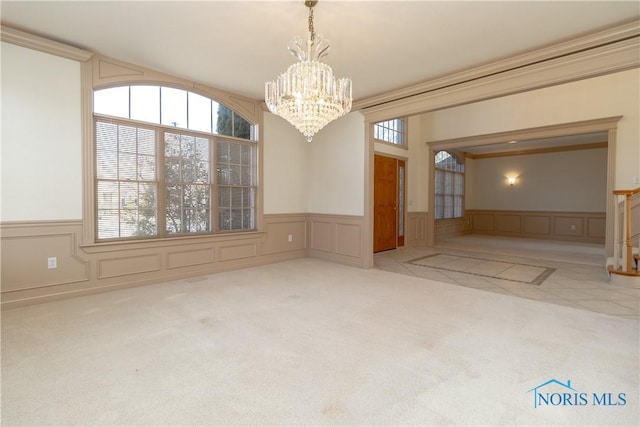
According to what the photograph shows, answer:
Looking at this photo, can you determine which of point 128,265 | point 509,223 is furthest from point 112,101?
point 509,223

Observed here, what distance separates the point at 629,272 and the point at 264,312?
479 centimetres

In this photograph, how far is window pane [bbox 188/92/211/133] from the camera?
464 cm

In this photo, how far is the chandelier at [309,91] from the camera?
2.72 metres

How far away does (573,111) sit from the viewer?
19.4 feet

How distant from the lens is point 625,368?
2098mm

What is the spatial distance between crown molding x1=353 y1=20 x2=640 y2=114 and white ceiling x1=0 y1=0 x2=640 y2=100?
0.09 metres

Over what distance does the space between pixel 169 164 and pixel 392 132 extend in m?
5.00

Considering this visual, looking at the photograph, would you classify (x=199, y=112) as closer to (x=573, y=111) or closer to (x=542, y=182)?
(x=573, y=111)

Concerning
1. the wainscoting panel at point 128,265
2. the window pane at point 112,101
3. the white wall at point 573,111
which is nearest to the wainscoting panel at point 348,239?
the wainscoting panel at point 128,265

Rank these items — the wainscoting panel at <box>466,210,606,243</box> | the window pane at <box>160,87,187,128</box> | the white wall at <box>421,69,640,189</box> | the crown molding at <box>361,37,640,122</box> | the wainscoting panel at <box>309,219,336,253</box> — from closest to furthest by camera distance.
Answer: the crown molding at <box>361,37,640,122</box> → the window pane at <box>160,87,187,128</box> → the white wall at <box>421,69,640,189</box> → the wainscoting panel at <box>309,219,336,253</box> → the wainscoting panel at <box>466,210,606,243</box>

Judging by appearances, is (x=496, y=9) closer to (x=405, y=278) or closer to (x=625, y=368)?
(x=625, y=368)

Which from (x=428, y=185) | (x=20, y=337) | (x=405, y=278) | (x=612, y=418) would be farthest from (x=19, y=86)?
(x=428, y=185)

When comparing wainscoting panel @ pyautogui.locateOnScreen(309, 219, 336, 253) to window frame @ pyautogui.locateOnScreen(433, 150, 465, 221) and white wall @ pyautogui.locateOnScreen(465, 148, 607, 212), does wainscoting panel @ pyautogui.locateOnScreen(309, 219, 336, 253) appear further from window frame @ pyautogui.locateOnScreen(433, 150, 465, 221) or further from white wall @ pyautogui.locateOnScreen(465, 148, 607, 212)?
white wall @ pyautogui.locateOnScreen(465, 148, 607, 212)

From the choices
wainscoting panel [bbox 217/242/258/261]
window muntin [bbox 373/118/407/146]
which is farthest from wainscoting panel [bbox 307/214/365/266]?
window muntin [bbox 373/118/407/146]
